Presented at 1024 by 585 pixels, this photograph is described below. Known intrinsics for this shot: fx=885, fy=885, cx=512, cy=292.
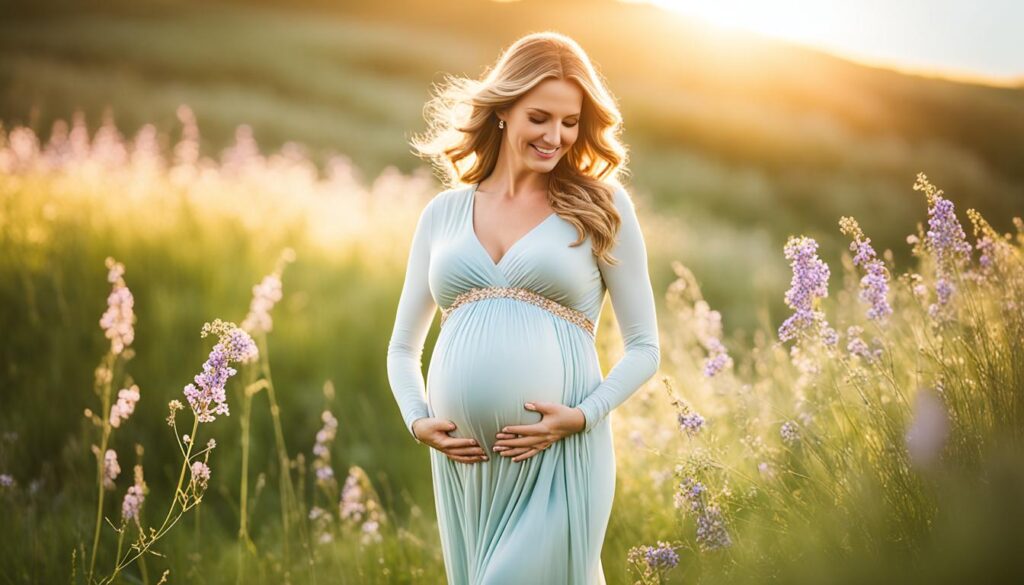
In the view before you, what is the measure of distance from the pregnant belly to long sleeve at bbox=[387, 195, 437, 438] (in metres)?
0.29

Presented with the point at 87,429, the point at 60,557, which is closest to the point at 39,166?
the point at 87,429

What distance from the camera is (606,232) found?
10.0ft

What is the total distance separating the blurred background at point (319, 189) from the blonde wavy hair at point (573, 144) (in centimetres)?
141

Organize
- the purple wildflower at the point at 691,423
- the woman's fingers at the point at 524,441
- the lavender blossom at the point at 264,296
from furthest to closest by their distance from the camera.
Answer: the lavender blossom at the point at 264,296 → the purple wildflower at the point at 691,423 → the woman's fingers at the point at 524,441

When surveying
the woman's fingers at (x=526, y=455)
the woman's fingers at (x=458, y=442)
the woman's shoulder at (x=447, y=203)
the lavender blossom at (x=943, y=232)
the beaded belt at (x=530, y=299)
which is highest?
the woman's shoulder at (x=447, y=203)

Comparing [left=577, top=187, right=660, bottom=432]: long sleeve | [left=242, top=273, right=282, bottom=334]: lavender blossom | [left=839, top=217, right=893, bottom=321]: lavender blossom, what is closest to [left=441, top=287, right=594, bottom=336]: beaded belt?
[left=577, top=187, right=660, bottom=432]: long sleeve

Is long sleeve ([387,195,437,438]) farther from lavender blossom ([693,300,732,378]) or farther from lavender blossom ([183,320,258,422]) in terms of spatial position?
lavender blossom ([693,300,732,378])

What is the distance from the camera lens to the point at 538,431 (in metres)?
2.90

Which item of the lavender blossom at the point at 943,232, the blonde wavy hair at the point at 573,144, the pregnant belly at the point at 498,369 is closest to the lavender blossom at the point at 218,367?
the pregnant belly at the point at 498,369

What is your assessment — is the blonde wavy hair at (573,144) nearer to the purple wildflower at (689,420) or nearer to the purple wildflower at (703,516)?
the purple wildflower at (689,420)

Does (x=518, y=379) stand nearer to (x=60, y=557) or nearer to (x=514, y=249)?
(x=514, y=249)

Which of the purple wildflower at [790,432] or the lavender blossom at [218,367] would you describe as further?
the purple wildflower at [790,432]

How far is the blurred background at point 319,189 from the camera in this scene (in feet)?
Answer: 20.8

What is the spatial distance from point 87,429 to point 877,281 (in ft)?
17.4
